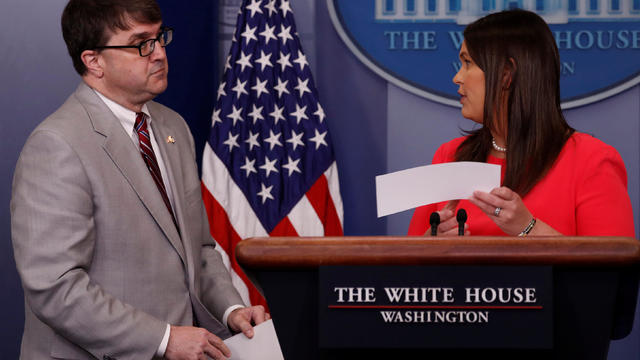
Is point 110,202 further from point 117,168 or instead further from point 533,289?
point 533,289

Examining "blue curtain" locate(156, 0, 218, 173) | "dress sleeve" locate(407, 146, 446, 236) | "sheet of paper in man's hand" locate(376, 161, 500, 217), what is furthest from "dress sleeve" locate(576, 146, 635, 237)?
"blue curtain" locate(156, 0, 218, 173)

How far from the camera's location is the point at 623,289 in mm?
923

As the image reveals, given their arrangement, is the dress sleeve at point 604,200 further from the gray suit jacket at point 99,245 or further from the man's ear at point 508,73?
the gray suit jacket at point 99,245

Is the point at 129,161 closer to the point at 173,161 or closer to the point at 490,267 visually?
the point at 173,161

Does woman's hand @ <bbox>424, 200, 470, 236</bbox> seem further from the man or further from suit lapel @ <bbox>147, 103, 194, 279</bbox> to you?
suit lapel @ <bbox>147, 103, 194, 279</bbox>

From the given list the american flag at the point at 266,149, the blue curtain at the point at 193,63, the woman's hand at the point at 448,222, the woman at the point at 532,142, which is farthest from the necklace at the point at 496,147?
the blue curtain at the point at 193,63

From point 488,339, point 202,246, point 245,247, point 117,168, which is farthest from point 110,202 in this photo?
point 488,339

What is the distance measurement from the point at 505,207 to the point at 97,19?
45.5 inches

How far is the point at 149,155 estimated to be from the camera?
6.05 feet

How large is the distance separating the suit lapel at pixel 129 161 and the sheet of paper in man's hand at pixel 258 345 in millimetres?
361

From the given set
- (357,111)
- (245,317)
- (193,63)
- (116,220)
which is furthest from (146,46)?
(357,111)

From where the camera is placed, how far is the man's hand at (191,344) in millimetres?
1531

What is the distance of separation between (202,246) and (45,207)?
571mm

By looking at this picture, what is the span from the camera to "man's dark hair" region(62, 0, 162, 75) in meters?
1.80
